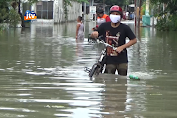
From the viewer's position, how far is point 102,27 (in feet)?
27.8

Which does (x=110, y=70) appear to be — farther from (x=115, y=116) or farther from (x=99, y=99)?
(x=115, y=116)

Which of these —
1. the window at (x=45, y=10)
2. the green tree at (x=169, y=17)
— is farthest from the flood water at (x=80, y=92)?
the window at (x=45, y=10)

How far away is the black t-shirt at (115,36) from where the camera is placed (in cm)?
838

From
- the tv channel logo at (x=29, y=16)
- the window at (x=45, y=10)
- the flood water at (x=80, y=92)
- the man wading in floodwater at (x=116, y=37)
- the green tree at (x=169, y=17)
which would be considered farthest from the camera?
the window at (x=45, y=10)

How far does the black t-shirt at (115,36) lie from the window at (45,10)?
1989 inches

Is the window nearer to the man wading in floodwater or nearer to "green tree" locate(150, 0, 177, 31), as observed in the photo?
"green tree" locate(150, 0, 177, 31)

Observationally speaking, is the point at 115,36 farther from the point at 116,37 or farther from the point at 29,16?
the point at 29,16

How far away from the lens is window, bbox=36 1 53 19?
58.4 m

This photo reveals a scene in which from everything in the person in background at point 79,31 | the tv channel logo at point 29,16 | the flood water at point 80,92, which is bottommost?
the flood water at point 80,92

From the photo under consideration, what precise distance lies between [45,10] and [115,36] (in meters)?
Answer: 50.9

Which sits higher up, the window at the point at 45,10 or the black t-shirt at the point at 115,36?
the window at the point at 45,10

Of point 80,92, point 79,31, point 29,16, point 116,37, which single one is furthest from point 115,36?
point 29,16

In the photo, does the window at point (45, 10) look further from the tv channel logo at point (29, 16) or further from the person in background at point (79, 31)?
the person in background at point (79, 31)

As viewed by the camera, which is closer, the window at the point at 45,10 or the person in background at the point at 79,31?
the person in background at the point at 79,31
